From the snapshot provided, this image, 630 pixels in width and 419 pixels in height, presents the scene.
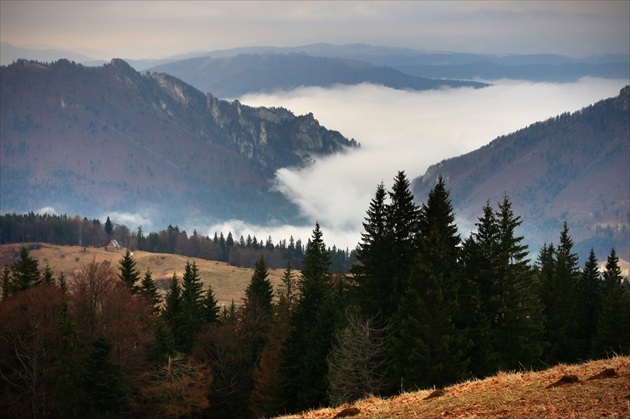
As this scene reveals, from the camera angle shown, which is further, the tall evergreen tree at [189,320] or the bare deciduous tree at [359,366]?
the tall evergreen tree at [189,320]

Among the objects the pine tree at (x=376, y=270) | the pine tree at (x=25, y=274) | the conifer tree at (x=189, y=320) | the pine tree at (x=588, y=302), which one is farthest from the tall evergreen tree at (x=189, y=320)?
the pine tree at (x=588, y=302)

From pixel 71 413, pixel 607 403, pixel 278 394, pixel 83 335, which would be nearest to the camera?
pixel 607 403

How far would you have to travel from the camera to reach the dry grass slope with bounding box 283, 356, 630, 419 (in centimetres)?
1823

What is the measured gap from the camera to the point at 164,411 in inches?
1943

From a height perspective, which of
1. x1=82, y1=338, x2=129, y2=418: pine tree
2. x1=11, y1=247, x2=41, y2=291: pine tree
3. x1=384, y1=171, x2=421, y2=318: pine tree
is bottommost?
x1=82, y1=338, x2=129, y2=418: pine tree

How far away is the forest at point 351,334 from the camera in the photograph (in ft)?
126

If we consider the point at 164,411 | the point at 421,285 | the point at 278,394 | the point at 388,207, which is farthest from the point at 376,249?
the point at 164,411

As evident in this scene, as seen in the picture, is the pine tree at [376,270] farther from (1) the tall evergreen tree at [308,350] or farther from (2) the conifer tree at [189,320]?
(2) the conifer tree at [189,320]

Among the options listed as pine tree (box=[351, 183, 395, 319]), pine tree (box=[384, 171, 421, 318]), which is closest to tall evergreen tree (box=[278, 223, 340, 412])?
pine tree (box=[351, 183, 395, 319])

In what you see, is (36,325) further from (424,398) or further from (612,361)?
(612,361)

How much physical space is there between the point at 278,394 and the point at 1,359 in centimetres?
1930

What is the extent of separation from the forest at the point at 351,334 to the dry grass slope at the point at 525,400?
30.3 ft

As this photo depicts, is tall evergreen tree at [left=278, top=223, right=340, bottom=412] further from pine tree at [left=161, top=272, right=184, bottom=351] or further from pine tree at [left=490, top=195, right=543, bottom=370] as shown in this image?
pine tree at [left=161, top=272, right=184, bottom=351]

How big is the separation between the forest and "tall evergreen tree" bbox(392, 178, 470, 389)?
0.25 ft
